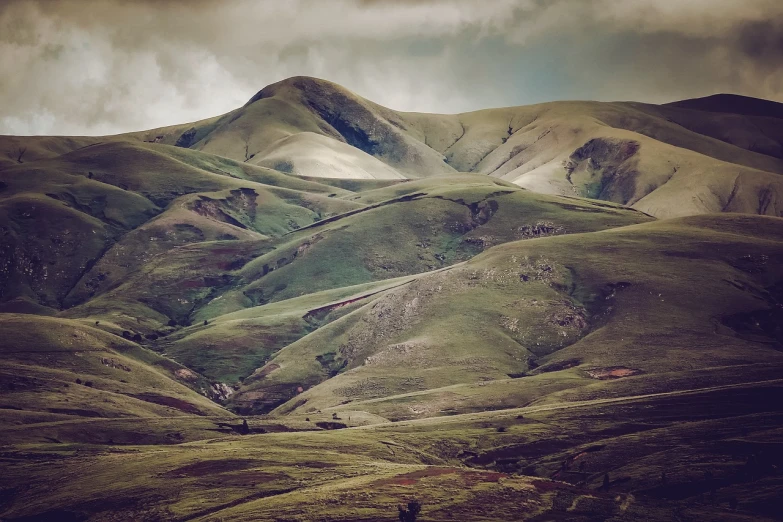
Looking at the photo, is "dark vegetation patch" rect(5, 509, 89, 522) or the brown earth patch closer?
"dark vegetation patch" rect(5, 509, 89, 522)

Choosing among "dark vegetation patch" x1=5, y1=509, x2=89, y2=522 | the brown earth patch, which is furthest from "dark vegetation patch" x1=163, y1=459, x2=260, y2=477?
the brown earth patch

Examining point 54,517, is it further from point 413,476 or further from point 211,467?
point 413,476

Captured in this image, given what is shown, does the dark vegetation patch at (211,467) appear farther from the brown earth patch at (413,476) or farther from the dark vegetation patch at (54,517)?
the brown earth patch at (413,476)

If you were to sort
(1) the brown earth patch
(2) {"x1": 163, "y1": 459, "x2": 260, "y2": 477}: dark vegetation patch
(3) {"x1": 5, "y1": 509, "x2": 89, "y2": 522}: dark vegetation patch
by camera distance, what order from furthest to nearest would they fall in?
(2) {"x1": 163, "y1": 459, "x2": 260, "y2": 477}: dark vegetation patch < (1) the brown earth patch < (3) {"x1": 5, "y1": 509, "x2": 89, "y2": 522}: dark vegetation patch

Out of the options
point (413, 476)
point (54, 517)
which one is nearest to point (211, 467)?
point (54, 517)

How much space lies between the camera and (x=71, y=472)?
174 m

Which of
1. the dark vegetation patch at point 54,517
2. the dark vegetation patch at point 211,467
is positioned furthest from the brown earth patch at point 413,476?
the dark vegetation patch at point 54,517

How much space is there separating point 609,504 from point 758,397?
6257 cm

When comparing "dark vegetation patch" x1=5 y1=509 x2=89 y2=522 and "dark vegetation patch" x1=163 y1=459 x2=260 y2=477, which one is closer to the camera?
"dark vegetation patch" x1=5 y1=509 x2=89 y2=522

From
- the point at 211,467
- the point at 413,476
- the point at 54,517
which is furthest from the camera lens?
the point at 211,467

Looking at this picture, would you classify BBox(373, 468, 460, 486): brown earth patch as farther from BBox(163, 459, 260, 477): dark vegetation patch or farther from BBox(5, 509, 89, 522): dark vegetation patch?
BBox(5, 509, 89, 522): dark vegetation patch

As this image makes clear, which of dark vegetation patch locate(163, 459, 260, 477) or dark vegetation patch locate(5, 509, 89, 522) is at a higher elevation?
dark vegetation patch locate(163, 459, 260, 477)

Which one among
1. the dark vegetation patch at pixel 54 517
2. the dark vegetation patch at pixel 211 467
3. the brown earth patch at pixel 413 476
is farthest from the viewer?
the dark vegetation patch at pixel 211 467

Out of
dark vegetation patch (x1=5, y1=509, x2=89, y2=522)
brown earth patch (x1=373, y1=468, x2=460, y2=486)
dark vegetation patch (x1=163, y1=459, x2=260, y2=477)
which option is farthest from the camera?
dark vegetation patch (x1=163, y1=459, x2=260, y2=477)
